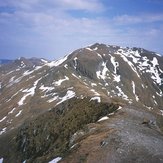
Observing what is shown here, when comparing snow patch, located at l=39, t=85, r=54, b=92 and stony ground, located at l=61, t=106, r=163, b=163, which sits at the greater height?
stony ground, located at l=61, t=106, r=163, b=163

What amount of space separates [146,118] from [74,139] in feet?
63.1

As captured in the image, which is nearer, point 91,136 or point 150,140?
point 150,140

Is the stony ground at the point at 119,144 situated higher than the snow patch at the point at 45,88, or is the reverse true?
the stony ground at the point at 119,144

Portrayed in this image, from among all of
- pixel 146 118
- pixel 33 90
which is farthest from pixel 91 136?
pixel 33 90

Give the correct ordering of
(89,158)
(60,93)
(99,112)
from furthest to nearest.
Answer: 1. (60,93)
2. (99,112)
3. (89,158)

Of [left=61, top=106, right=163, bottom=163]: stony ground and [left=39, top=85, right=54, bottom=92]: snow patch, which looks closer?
[left=61, top=106, right=163, bottom=163]: stony ground

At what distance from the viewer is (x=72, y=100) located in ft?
299

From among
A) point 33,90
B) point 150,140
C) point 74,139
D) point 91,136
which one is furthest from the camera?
point 33,90

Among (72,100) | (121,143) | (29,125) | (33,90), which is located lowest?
(33,90)

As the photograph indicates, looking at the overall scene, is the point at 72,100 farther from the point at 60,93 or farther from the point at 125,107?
the point at 60,93

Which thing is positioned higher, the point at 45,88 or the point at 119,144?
the point at 119,144

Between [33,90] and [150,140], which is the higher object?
[150,140]

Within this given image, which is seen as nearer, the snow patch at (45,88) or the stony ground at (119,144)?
the stony ground at (119,144)

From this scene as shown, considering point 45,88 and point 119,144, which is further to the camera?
point 45,88
